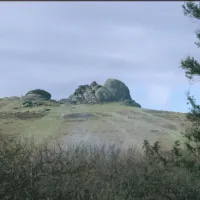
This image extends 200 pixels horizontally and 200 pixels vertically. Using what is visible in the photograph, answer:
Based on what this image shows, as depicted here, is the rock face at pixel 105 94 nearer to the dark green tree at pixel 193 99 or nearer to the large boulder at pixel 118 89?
the large boulder at pixel 118 89

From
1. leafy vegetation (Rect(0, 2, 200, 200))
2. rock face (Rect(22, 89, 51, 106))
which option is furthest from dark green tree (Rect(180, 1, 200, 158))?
A: rock face (Rect(22, 89, 51, 106))

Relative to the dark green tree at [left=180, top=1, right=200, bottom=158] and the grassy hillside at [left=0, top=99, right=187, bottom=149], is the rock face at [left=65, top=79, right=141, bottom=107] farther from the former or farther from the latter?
the dark green tree at [left=180, top=1, right=200, bottom=158]

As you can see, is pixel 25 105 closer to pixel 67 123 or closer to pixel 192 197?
pixel 67 123

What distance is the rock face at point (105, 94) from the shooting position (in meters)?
97.5

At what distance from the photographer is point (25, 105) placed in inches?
3278

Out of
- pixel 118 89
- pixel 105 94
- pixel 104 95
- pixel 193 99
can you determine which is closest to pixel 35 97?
pixel 104 95

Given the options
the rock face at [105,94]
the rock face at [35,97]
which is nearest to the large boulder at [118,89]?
the rock face at [105,94]

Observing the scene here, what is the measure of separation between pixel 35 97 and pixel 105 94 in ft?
45.8

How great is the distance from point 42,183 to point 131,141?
51548mm

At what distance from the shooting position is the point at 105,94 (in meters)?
99.4

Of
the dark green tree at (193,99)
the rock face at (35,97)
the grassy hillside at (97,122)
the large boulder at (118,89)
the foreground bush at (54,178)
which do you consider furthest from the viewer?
the large boulder at (118,89)

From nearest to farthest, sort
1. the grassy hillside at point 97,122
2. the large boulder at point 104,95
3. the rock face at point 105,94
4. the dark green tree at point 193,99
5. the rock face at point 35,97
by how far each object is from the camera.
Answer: the dark green tree at point 193,99, the grassy hillside at point 97,122, the rock face at point 35,97, the rock face at point 105,94, the large boulder at point 104,95

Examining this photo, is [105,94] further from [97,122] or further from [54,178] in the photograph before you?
[54,178]

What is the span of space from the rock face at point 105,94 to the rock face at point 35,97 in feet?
14.3
